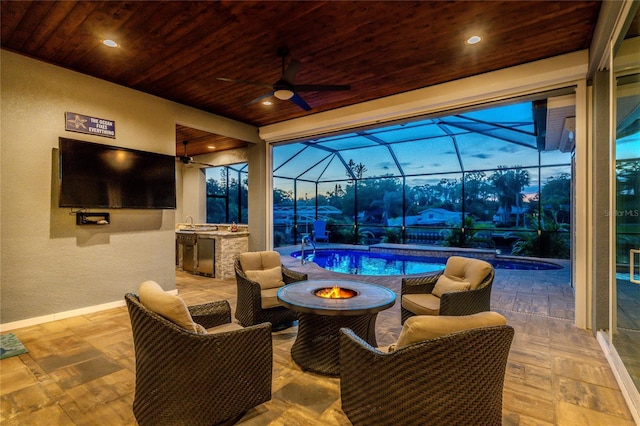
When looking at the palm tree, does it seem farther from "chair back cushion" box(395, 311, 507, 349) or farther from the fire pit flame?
"chair back cushion" box(395, 311, 507, 349)

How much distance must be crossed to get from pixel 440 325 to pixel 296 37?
312cm

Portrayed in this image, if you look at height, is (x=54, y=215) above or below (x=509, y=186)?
below

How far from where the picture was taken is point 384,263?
9117 mm

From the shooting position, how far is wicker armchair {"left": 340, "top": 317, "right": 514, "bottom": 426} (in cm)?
145

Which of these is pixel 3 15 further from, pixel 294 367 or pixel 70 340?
pixel 294 367

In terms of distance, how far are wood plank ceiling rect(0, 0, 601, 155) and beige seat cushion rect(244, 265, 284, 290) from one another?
2.60 meters

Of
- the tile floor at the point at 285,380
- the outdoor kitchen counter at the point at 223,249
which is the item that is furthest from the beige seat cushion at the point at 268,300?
the outdoor kitchen counter at the point at 223,249

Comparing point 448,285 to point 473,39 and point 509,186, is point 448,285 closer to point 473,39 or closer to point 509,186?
point 473,39

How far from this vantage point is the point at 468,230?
10000 mm

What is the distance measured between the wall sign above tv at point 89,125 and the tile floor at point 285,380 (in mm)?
2478

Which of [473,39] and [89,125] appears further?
[89,125]

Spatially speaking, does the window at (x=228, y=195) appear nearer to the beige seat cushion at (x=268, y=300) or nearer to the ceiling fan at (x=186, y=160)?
the ceiling fan at (x=186, y=160)

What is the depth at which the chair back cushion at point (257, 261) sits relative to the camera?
12.3ft

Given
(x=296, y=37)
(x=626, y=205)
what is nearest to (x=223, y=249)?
(x=296, y=37)
